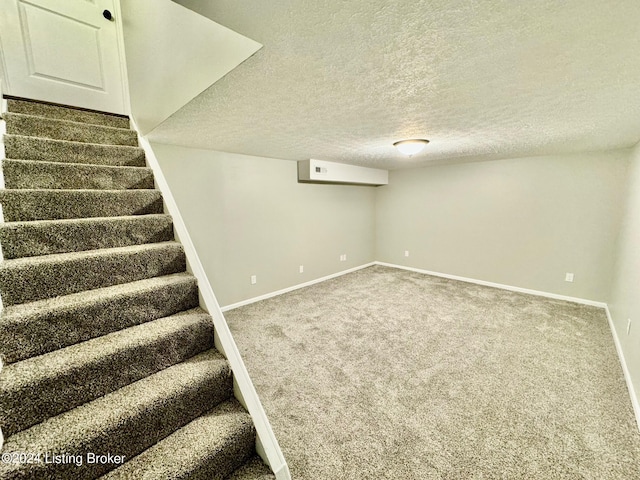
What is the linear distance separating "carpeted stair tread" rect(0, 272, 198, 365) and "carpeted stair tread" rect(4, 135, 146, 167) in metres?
1.12

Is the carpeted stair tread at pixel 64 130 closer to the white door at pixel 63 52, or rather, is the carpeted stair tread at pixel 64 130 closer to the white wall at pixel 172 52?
the white wall at pixel 172 52

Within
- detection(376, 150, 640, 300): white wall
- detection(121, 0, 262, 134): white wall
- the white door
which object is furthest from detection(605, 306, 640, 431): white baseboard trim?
the white door

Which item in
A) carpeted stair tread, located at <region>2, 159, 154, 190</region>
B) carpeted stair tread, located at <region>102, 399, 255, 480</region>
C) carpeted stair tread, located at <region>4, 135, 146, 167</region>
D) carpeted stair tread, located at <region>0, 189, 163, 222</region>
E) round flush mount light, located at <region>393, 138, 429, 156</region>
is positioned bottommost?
carpeted stair tread, located at <region>102, 399, 255, 480</region>

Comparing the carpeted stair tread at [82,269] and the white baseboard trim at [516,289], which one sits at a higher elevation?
the carpeted stair tread at [82,269]

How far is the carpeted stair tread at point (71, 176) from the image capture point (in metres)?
1.56

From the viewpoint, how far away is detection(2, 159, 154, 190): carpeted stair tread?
1560 millimetres

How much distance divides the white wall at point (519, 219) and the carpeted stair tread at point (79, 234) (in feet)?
13.7

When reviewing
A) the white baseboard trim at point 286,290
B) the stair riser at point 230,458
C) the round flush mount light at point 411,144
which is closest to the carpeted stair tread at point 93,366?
the stair riser at point 230,458

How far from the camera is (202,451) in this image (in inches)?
42.6

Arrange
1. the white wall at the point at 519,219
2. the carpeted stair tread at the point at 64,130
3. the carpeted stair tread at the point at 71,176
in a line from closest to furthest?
the carpeted stair tread at the point at 71,176, the carpeted stair tread at the point at 64,130, the white wall at the point at 519,219

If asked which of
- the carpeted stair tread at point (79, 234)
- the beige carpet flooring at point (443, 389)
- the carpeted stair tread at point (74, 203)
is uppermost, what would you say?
the carpeted stair tread at point (74, 203)

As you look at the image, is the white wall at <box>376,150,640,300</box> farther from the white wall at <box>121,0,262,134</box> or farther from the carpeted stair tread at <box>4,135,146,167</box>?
the carpeted stair tread at <box>4,135,146,167</box>

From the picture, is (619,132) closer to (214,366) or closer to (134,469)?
(214,366)

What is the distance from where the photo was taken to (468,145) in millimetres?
2867
